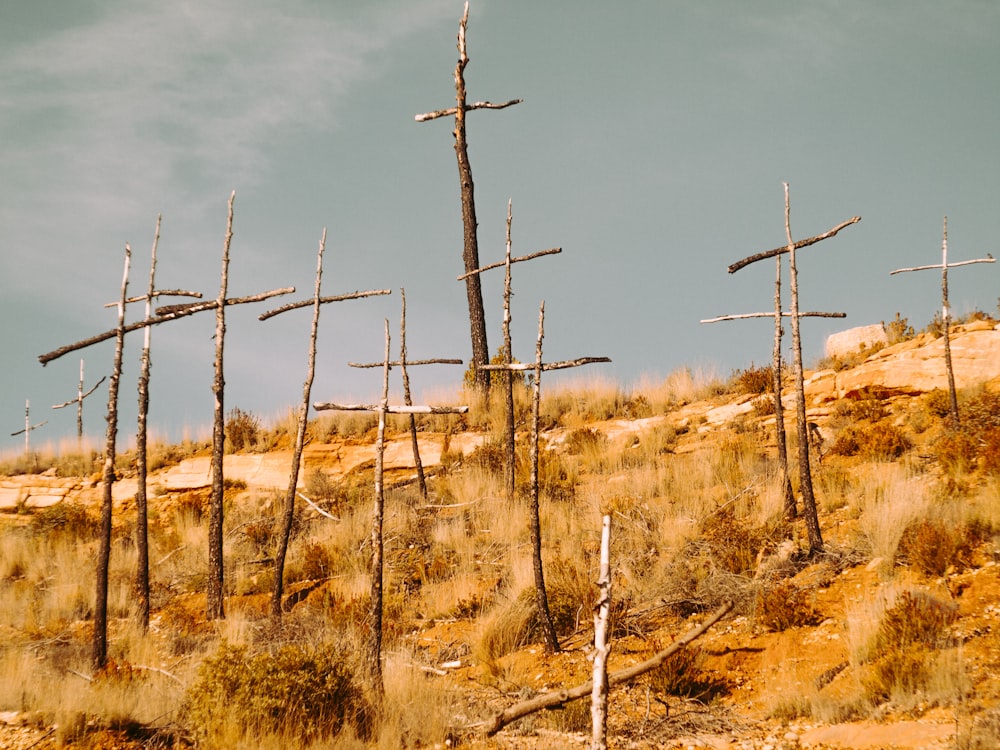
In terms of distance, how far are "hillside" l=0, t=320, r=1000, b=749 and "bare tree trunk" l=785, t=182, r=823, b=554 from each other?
379mm

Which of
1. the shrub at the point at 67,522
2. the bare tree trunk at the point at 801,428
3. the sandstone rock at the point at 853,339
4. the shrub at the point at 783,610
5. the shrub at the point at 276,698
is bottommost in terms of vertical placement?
the shrub at the point at 276,698

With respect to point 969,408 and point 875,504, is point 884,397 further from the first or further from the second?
point 875,504

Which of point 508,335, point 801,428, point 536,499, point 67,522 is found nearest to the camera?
point 536,499

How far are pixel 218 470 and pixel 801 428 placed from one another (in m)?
10.3

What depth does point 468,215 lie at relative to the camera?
69.0 feet

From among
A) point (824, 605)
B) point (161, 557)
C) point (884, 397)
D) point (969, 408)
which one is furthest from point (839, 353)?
point (161, 557)

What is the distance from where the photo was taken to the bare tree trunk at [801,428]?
10.7 m

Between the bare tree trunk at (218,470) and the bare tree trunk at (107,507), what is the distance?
1.76 m

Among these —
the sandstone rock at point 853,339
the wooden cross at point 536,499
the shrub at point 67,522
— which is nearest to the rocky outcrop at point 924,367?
the sandstone rock at point 853,339

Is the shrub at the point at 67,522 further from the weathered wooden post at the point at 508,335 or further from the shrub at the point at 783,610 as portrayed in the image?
the shrub at the point at 783,610

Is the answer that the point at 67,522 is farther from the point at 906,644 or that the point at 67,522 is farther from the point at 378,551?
the point at 906,644

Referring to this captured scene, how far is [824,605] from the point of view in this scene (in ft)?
31.3

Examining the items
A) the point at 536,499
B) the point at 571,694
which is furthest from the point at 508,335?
the point at 571,694

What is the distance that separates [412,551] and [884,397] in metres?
11.5
